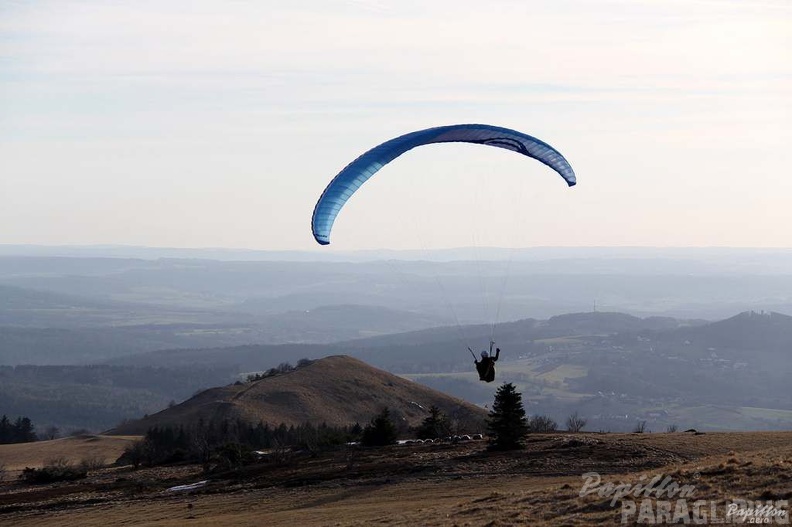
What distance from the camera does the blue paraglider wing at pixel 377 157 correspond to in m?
31.5

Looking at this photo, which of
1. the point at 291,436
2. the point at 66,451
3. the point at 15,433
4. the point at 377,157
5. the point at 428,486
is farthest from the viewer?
the point at 15,433

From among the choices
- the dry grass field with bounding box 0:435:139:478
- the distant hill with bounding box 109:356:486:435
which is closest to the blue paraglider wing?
the dry grass field with bounding box 0:435:139:478

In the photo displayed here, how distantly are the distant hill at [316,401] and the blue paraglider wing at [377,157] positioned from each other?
46.1m

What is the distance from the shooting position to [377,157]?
31.7 meters

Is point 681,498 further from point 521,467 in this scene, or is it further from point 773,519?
point 521,467

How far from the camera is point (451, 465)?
38625 millimetres

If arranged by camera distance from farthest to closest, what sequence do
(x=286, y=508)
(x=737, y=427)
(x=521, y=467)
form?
(x=737, y=427) → (x=521, y=467) → (x=286, y=508)

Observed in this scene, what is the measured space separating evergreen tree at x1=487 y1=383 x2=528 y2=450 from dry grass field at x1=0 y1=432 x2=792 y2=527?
800 millimetres

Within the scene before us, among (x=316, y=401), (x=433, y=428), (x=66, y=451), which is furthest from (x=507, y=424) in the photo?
(x=316, y=401)

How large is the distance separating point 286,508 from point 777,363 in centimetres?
18301

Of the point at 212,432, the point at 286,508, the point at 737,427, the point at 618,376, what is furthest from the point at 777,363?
the point at 286,508

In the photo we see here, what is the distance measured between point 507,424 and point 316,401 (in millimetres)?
48755

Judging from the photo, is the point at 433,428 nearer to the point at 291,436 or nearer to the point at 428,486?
the point at 291,436

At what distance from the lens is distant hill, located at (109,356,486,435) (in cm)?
A: 8306
